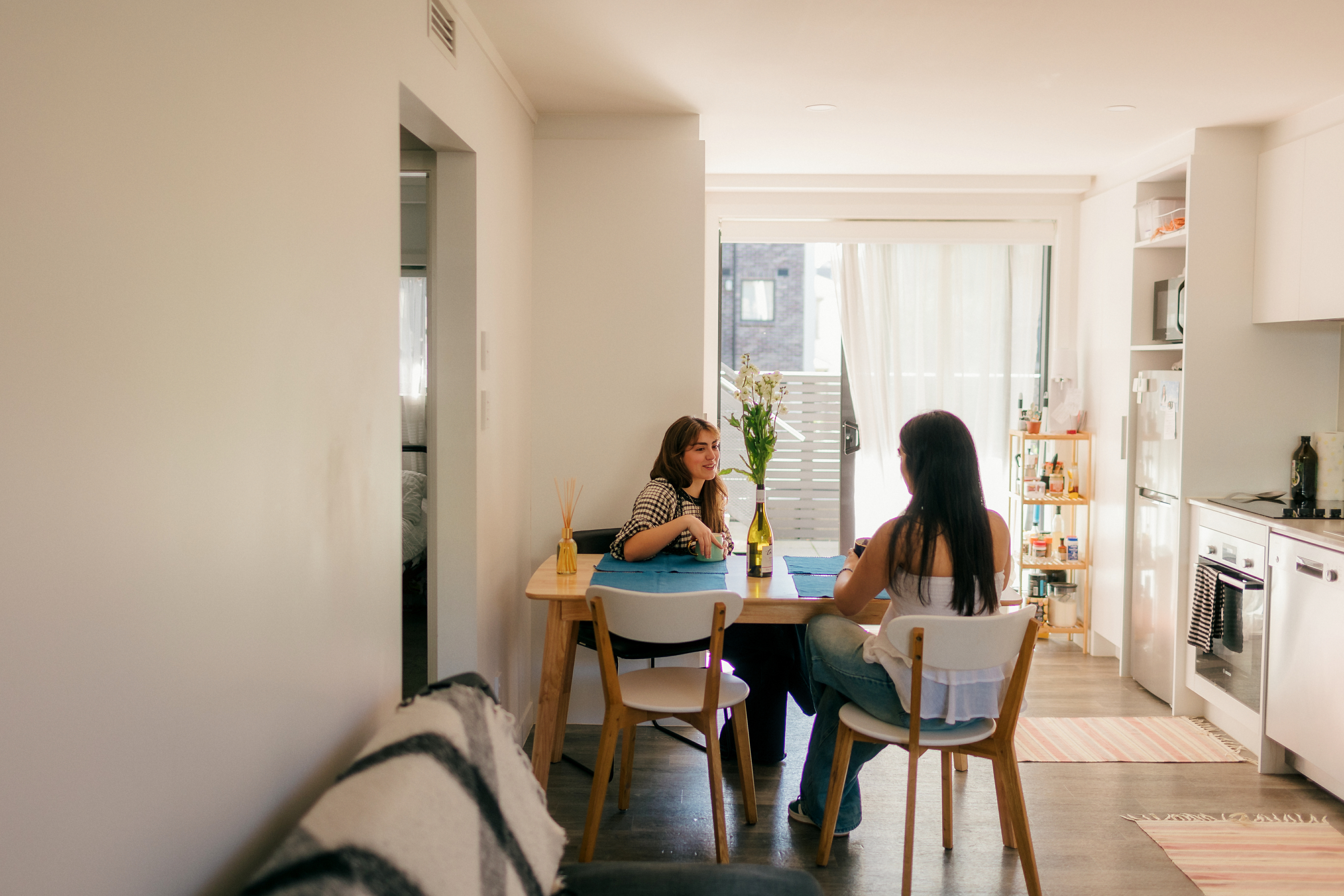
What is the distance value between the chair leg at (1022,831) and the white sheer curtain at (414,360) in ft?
7.60

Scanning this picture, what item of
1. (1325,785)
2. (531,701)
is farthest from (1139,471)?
(531,701)

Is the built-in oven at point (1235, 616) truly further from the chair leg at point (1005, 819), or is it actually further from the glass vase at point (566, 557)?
the glass vase at point (566, 557)

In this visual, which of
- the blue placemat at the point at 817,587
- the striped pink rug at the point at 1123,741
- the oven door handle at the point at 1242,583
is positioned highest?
the blue placemat at the point at 817,587

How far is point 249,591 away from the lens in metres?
1.42

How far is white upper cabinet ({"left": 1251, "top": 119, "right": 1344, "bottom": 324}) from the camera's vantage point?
3584 mm

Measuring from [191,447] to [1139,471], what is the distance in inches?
177

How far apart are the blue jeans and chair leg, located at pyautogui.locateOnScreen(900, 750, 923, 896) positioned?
11cm

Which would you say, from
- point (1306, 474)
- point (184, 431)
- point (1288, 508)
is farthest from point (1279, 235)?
point (184, 431)

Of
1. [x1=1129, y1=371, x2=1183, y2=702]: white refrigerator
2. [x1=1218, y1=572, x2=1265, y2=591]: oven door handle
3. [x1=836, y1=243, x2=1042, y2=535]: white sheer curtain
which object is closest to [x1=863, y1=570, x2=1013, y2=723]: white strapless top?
[x1=1218, y1=572, x2=1265, y2=591]: oven door handle

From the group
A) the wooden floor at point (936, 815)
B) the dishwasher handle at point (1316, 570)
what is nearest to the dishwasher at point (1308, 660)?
the dishwasher handle at point (1316, 570)

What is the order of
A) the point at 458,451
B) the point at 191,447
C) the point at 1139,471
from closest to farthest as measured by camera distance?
1. the point at 191,447
2. the point at 458,451
3. the point at 1139,471

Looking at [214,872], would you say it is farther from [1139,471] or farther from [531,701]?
[1139,471]

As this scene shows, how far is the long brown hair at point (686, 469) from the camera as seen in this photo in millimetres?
3562

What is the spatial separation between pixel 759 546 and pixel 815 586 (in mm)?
226
